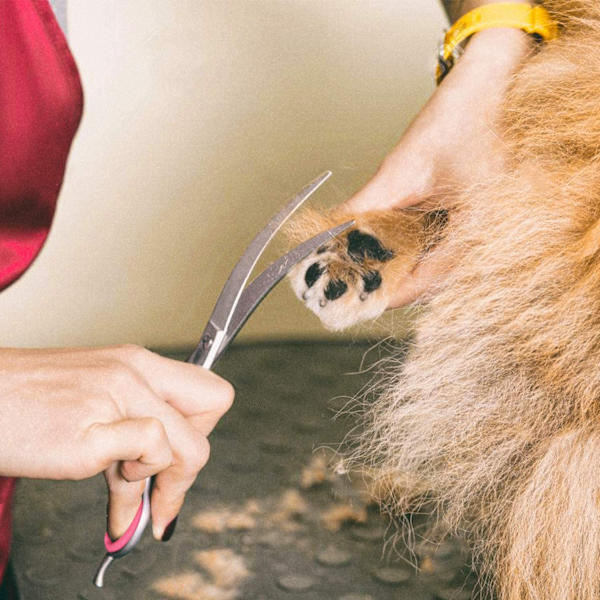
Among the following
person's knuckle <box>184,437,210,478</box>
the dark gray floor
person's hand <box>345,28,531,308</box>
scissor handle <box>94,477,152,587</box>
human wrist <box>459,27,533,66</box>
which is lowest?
the dark gray floor

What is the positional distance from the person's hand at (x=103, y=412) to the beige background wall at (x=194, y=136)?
16.5 inches

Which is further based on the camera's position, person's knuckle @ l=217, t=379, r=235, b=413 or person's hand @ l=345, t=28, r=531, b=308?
person's hand @ l=345, t=28, r=531, b=308

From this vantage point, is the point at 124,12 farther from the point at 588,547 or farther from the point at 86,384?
the point at 588,547

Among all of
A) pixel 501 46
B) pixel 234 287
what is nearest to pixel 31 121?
pixel 234 287

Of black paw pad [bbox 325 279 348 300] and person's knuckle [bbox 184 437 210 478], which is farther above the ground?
black paw pad [bbox 325 279 348 300]

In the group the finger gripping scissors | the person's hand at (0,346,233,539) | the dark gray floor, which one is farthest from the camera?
the dark gray floor

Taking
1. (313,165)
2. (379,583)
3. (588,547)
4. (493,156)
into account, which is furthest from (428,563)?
(313,165)

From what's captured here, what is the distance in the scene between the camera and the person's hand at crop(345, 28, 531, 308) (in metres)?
0.45

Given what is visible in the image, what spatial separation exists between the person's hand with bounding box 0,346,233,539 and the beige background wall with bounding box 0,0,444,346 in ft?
1.38

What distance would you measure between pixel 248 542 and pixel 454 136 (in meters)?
0.35

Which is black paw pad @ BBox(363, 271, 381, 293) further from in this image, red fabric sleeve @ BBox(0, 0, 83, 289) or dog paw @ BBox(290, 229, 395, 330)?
red fabric sleeve @ BBox(0, 0, 83, 289)

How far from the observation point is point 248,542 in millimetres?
522

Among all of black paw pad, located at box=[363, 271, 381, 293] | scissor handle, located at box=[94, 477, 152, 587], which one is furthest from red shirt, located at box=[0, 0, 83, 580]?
black paw pad, located at box=[363, 271, 381, 293]

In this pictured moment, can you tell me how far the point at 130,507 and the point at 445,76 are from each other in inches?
14.9
